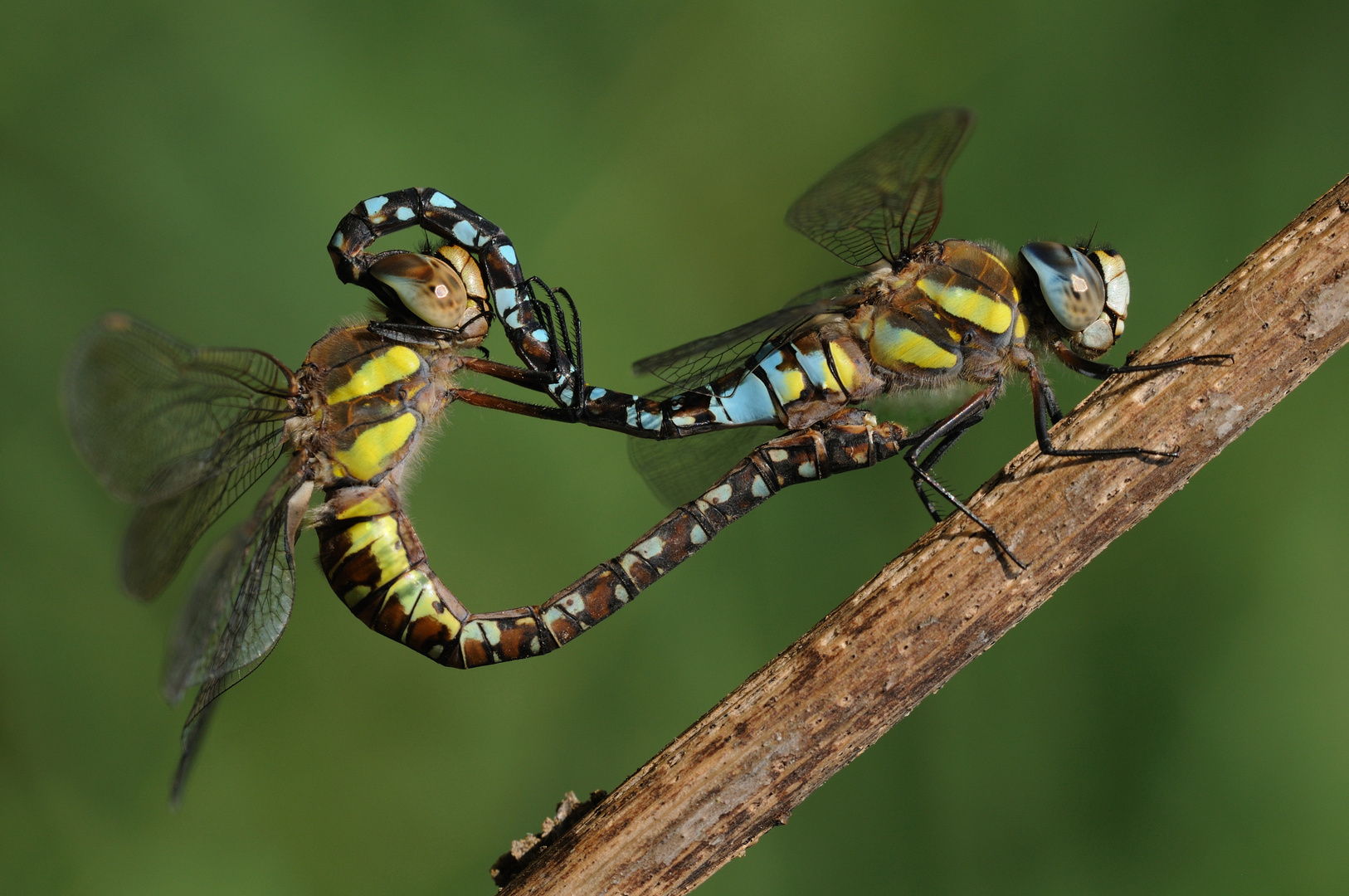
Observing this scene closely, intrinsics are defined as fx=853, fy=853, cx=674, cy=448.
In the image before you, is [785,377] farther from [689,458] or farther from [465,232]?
[465,232]

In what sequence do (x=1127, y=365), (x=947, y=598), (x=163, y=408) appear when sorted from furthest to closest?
(x=163, y=408) < (x=1127, y=365) < (x=947, y=598)

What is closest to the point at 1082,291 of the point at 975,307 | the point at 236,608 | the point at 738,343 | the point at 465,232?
the point at 975,307

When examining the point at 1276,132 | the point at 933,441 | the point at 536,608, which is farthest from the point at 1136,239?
the point at 536,608

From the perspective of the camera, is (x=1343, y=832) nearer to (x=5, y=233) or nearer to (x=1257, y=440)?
(x=1257, y=440)

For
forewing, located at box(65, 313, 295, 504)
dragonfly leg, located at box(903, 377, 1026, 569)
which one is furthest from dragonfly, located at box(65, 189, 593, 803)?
dragonfly leg, located at box(903, 377, 1026, 569)

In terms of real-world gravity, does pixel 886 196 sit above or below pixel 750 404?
above

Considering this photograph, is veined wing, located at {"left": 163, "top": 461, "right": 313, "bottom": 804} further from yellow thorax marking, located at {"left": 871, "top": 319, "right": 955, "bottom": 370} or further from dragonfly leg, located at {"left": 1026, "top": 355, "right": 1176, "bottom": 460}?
dragonfly leg, located at {"left": 1026, "top": 355, "right": 1176, "bottom": 460}
